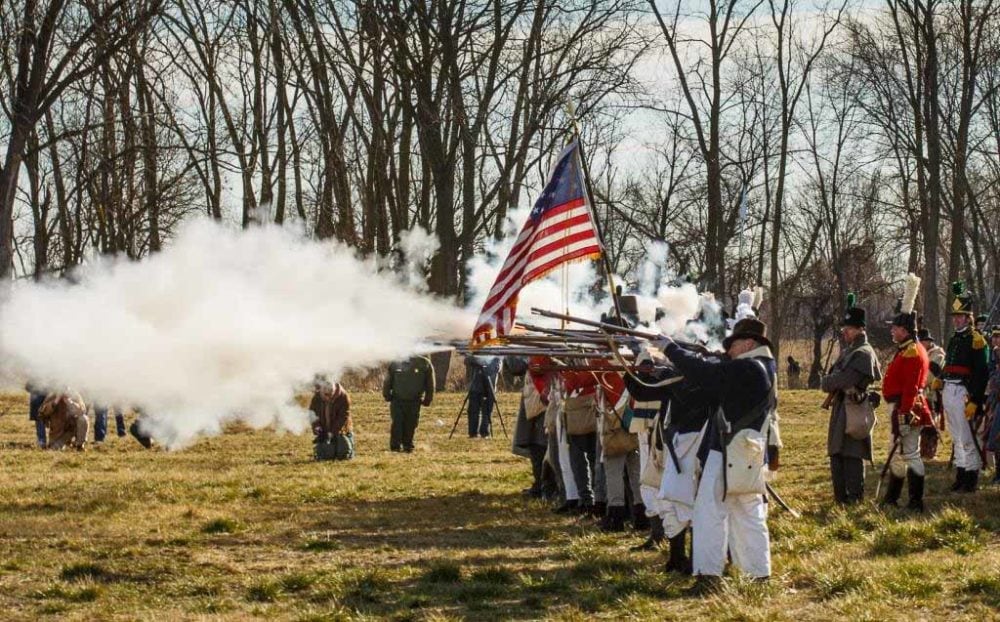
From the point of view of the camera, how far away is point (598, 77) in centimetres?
3703

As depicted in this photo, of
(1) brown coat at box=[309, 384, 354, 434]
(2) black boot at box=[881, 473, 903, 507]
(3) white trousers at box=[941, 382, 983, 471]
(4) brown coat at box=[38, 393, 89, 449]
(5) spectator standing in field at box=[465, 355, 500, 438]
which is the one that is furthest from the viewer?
(5) spectator standing in field at box=[465, 355, 500, 438]

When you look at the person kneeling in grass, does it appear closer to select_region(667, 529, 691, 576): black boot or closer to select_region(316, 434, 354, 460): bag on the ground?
select_region(316, 434, 354, 460): bag on the ground

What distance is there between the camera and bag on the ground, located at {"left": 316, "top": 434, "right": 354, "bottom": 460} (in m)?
20.9

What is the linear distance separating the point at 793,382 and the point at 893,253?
10153 mm

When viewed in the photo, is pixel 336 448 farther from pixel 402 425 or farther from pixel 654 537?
pixel 654 537

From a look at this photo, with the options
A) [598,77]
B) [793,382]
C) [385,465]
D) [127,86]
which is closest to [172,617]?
[385,465]

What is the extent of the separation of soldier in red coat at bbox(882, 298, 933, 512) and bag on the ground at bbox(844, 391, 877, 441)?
22 cm

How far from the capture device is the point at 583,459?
13922 mm

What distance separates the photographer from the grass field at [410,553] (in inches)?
364

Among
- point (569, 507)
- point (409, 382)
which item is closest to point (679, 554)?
point (569, 507)

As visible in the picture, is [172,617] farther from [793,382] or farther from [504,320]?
[793,382]

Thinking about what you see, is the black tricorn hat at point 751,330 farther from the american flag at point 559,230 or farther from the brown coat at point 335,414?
the brown coat at point 335,414

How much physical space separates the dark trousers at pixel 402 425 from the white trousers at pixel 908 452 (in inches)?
421

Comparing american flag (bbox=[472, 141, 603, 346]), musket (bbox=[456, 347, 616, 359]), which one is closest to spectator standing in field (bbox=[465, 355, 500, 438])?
american flag (bbox=[472, 141, 603, 346])
